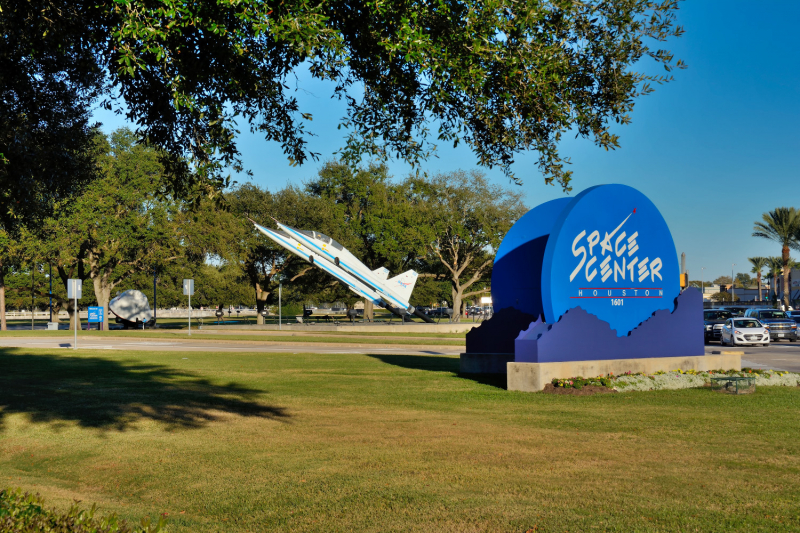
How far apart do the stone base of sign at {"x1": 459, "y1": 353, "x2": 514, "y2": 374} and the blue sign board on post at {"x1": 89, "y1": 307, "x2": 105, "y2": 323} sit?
25649mm

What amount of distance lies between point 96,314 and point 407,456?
3424 cm

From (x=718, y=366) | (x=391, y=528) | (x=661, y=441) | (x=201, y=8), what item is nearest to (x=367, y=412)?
(x=661, y=441)

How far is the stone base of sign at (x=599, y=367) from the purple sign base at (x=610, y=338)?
0.60ft

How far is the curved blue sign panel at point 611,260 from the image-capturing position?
604 inches

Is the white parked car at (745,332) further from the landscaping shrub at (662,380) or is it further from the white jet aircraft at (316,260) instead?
the white jet aircraft at (316,260)

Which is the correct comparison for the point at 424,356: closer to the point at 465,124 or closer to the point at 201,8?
the point at 465,124

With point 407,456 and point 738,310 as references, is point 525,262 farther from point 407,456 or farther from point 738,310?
point 738,310

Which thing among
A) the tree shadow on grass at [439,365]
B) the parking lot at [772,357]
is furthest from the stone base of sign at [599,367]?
the parking lot at [772,357]

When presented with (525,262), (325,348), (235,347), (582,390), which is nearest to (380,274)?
(325,348)

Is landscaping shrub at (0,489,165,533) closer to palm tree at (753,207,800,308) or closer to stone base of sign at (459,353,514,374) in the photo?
stone base of sign at (459,353,514,374)

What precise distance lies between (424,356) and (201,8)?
19.6 m

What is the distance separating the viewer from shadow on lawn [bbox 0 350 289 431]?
36.6ft

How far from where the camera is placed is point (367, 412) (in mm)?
11609

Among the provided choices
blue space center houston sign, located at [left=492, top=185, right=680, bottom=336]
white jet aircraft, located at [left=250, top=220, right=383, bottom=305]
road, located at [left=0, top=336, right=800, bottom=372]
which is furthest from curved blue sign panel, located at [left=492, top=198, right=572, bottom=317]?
white jet aircraft, located at [left=250, top=220, right=383, bottom=305]
